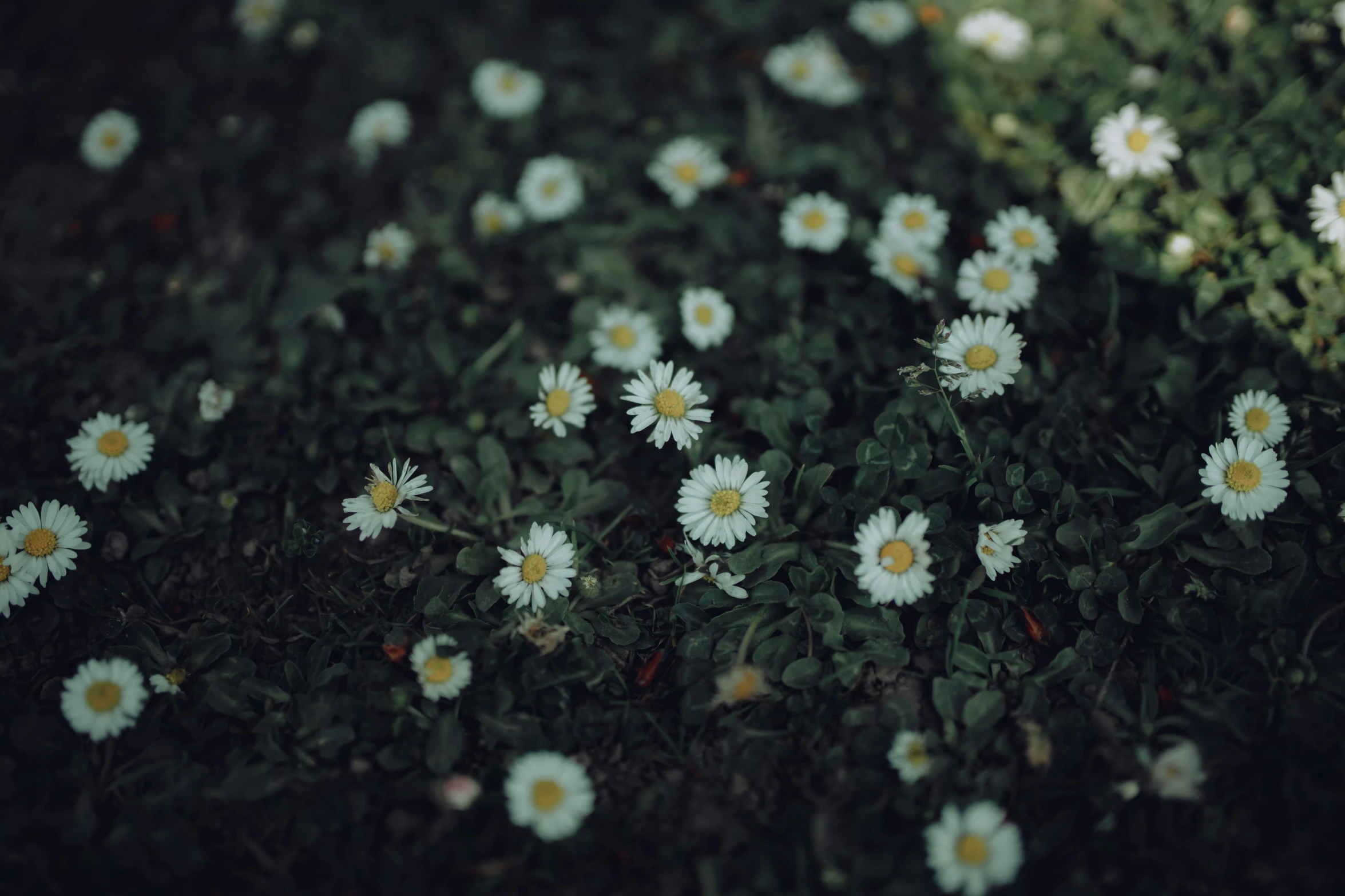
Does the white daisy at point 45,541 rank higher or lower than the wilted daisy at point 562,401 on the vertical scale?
lower

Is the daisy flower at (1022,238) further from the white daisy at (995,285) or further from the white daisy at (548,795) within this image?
the white daisy at (548,795)

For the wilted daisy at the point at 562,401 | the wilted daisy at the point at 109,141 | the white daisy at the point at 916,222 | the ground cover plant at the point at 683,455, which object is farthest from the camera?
the wilted daisy at the point at 109,141

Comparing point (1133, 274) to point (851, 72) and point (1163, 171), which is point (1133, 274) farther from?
point (851, 72)

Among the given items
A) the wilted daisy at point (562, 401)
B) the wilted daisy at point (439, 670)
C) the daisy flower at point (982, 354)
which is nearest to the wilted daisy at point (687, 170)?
the wilted daisy at point (562, 401)

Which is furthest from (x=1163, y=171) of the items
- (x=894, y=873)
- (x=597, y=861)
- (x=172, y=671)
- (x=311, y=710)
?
(x=172, y=671)

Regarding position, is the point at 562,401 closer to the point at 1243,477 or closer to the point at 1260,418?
the point at 1243,477

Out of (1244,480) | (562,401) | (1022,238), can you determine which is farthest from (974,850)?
(1022,238)
